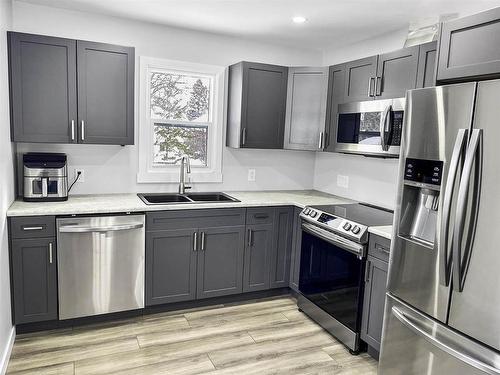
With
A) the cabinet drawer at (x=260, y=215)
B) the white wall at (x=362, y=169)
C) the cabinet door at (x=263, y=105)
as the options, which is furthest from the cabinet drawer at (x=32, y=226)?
the white wall at (x=362, y=169)

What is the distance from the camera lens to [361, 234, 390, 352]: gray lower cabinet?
8.43 feet

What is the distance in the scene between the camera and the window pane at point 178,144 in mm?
3717

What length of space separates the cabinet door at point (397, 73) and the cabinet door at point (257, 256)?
5.00 ft

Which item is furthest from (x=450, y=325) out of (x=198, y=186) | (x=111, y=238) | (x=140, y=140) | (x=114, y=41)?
(x=114, y=41)

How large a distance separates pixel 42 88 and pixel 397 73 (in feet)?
8.70

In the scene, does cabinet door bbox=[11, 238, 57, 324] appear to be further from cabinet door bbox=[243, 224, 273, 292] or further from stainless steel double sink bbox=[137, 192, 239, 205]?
cabinet door bbox=[243, 224, 273, 292]

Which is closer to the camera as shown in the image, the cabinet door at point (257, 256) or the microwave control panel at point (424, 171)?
the microwave control panel at point (424, 171)

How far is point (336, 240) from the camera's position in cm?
292

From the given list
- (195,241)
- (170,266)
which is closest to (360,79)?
(195,241)

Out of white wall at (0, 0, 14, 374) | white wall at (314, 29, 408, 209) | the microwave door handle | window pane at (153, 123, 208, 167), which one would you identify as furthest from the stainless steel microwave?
white wall at (0, 0, 14, 374)

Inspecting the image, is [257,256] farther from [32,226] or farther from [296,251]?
[32,226]

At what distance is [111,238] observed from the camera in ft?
9.71

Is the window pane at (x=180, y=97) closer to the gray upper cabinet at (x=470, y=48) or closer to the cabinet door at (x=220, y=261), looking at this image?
the cabinet door at (x=220, y=261)

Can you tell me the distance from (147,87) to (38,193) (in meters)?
1.32
